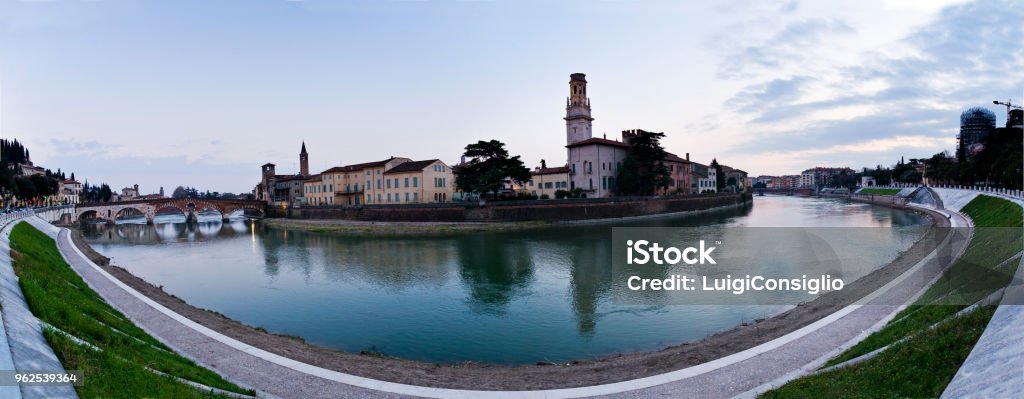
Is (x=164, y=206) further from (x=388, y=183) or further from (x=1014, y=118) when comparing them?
(x=1014, y=118)

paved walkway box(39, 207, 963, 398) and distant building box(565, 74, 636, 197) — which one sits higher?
distant building box(565, 74, 636, 197)

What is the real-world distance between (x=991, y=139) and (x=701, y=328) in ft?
231

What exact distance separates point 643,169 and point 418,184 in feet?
106

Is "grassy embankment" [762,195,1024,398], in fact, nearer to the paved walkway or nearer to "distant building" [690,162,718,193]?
the paved walkway

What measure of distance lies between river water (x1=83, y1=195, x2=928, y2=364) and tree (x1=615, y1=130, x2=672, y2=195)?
26024mm

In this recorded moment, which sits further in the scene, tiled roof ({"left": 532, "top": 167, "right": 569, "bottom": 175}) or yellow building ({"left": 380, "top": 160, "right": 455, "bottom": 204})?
tiled roof ({"left": 532, "top": 167, "right": 569, "bottom": 175})

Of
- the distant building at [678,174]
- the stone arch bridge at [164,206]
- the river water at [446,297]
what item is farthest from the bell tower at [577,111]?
the stone arch bridge at [164,206]

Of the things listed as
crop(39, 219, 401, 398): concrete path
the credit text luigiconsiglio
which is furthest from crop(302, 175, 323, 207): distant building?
the credit text luigiconsiglio

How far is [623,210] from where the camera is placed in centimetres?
5978

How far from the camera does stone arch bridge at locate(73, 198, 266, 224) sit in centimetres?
7294

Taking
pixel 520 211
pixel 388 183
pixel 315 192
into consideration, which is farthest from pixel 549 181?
pixel 315 192

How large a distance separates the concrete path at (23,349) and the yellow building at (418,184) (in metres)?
56.2

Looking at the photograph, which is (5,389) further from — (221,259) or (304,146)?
(304,146)

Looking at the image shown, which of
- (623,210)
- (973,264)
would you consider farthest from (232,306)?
(623,210)
